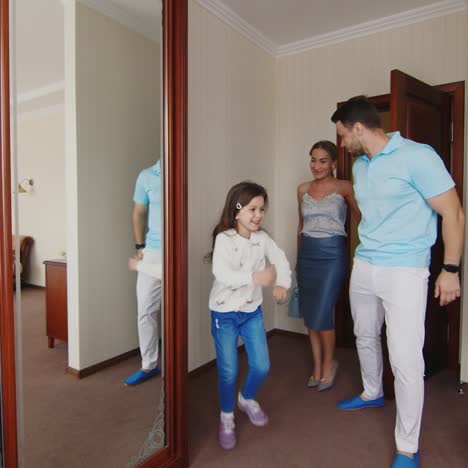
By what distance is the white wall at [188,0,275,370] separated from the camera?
2.83m

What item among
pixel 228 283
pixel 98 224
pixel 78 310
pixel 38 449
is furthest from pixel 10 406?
pixel 228 283

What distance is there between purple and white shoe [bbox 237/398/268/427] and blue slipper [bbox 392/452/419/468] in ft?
2.18

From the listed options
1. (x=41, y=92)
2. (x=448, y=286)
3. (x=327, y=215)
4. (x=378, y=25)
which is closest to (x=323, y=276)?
(x=327, y=215)

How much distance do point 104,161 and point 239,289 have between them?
0.86 metres

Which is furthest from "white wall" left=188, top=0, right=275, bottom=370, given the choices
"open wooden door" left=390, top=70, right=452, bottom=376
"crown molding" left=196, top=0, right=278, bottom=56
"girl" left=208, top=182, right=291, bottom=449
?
"open wooden door" left=390, top=70, right=452, bottom=376

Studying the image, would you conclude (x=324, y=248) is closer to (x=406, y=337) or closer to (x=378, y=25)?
(x=406, y=337)

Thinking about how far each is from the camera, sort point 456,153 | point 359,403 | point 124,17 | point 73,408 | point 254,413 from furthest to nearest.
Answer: point 456,153 → point 359,403 → point 254,413 → point 124,17 → point 73,408

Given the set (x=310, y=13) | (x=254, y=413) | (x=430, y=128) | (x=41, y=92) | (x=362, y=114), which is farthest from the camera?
(x=310, y=13)

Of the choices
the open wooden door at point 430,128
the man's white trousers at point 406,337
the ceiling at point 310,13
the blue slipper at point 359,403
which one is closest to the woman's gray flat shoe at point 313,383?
the blue slipper at point 359,403

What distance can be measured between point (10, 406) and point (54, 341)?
22cm

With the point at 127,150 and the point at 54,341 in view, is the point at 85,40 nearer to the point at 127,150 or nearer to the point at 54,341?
the point at 127,150

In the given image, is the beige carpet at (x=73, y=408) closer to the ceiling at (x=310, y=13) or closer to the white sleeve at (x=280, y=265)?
the white sleeve at (x=280, y=265)

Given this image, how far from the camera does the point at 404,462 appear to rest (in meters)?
1.84

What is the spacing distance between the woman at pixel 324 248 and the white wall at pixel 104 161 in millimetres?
1254
